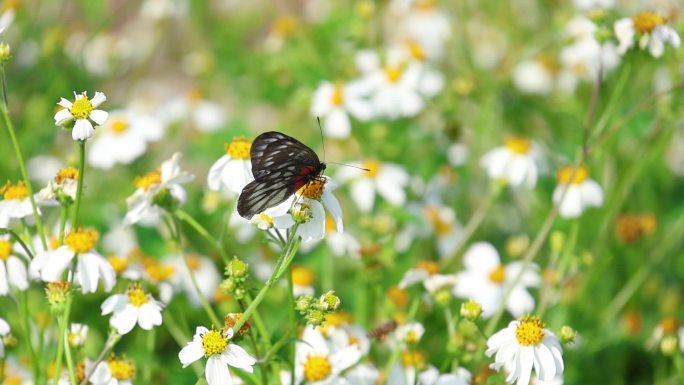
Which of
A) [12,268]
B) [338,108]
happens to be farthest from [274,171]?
[338,108]

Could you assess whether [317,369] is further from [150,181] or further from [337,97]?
[337,97]

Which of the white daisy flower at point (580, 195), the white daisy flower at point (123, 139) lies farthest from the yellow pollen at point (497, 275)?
the white daisy flower at point (123, 139)

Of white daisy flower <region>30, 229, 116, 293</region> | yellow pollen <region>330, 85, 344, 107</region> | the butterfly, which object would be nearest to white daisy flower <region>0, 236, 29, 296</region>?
white daisy flower <region>30, 229, 116, 293</region>

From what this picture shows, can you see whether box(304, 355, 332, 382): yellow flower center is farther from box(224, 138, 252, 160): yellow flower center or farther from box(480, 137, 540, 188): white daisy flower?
box(480, 137, 540, 188): white daisy flower

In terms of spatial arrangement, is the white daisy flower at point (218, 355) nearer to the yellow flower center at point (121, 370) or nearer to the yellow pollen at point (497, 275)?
the yellow flower center at point (121, 370)

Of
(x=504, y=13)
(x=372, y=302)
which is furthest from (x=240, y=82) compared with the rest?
(x=372, y=302)

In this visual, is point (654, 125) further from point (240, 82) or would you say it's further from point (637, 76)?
point (240, 82)
